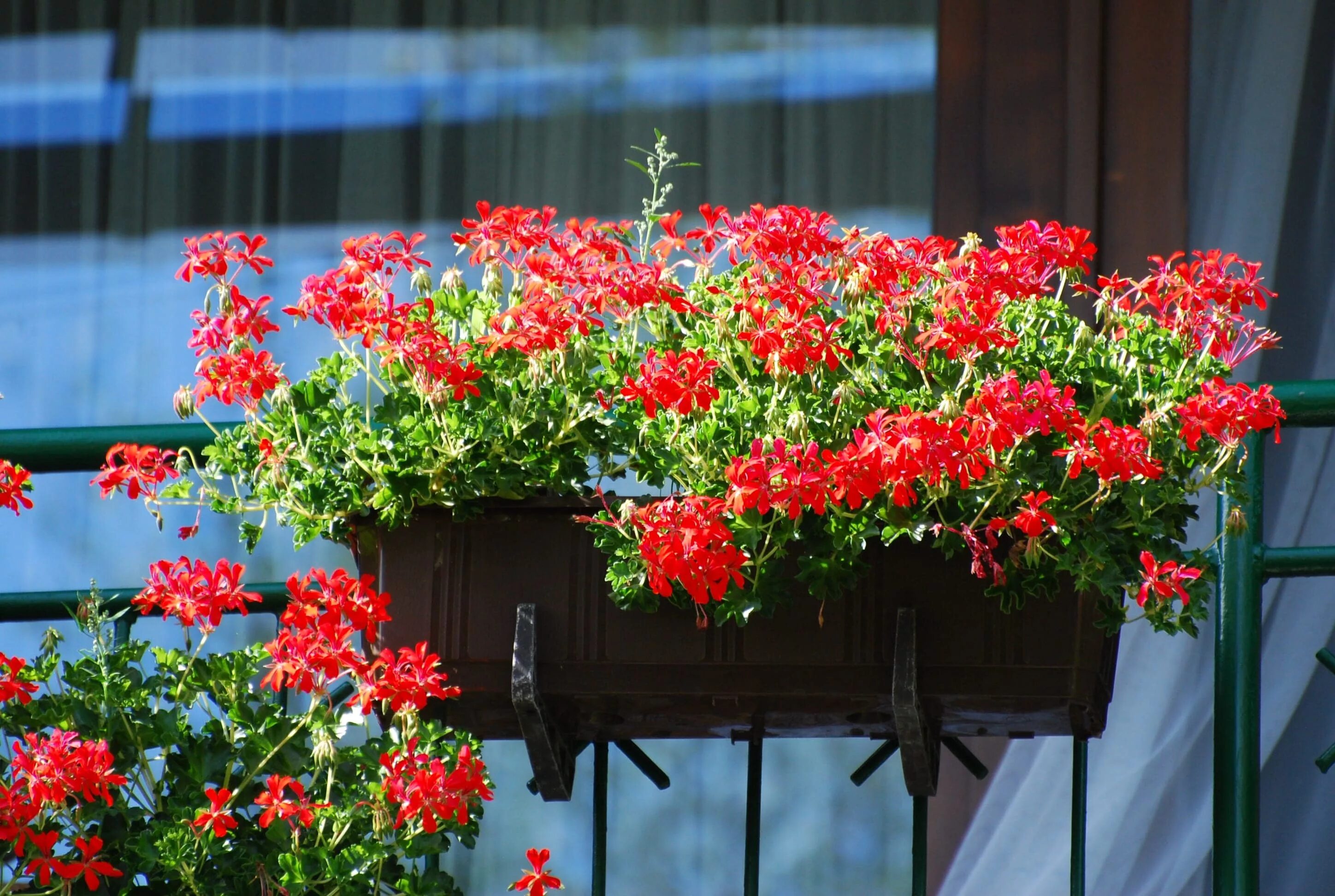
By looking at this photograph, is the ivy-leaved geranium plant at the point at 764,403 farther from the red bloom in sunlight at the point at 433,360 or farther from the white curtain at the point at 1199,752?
the white curtain at the point at 1199,752

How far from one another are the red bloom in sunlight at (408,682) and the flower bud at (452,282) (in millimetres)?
347

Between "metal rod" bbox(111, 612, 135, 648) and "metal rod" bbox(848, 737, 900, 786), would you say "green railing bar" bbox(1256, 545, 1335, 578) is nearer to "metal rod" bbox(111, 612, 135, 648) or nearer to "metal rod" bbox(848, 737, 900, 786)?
"metal rod" bbox(848, 737, 900, 786)

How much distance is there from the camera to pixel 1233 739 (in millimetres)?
1892

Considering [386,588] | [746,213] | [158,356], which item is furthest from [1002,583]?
[158,356]

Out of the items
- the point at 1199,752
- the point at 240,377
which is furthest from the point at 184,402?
the point at 1199,752

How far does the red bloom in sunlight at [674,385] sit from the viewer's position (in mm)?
1538

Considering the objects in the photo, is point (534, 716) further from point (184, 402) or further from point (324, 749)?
point (184, 402)

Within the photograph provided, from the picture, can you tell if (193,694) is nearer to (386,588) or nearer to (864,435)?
(386,588)

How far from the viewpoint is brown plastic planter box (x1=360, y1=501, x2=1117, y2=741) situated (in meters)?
1.64

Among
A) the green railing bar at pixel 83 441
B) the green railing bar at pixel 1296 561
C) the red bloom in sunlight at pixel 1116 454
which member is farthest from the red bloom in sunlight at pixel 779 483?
the green railing bar at pixel 83 441

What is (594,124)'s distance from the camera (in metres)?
3.66

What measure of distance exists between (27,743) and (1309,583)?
199 cm

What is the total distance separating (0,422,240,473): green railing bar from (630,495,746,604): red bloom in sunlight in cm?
74

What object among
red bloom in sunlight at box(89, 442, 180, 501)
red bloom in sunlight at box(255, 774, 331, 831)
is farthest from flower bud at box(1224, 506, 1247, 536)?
red bloom in sunlight at box(89, 442, 180, 501)
